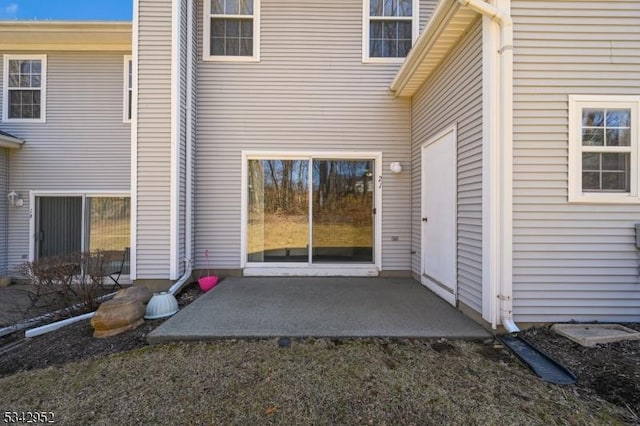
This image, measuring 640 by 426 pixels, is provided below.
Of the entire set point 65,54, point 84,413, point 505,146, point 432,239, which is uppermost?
point 65,54

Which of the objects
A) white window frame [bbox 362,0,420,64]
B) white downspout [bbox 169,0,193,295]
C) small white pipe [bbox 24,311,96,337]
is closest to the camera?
small white pipe [bbox 24,311,96,337]

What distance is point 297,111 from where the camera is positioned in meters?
5.85

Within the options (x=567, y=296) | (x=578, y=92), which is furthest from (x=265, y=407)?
(x=578, y=92)

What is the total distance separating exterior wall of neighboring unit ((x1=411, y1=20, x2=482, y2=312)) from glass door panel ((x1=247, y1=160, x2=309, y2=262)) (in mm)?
2578

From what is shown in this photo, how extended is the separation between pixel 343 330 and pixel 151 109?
4.34 m

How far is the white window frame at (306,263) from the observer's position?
5812 millimetres

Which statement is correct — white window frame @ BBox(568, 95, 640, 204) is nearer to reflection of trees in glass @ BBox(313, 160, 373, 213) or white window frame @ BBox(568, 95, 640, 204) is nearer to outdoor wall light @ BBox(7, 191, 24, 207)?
reflection of trees in glass @ BBox(313, 160, 373, 213)

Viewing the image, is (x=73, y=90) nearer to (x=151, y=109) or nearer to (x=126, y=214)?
(x=126, y=214)

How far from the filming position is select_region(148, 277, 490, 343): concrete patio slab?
127 inches

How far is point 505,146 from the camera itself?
3188 mm

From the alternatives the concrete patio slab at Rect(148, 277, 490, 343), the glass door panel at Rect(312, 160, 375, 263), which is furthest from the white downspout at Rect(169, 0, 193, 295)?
the glass door panel at Rect(312, 160, 375, 263)

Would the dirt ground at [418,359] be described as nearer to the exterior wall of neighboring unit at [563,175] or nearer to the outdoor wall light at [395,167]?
the exterior wall of neighboring unit at [563,175]

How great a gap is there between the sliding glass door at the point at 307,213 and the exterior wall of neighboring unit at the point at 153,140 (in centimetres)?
147

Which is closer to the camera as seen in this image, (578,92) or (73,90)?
(578,92)
